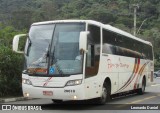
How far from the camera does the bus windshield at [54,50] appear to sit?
13578mm

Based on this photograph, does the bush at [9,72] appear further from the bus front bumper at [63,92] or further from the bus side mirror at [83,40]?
the bus side mirror at [83,40]

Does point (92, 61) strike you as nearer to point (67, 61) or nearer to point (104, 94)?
point (67, 61)

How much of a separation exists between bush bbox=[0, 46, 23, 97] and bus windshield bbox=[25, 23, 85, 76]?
4.80 metres

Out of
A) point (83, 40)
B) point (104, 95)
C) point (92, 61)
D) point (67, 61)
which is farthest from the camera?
point (104, 95)

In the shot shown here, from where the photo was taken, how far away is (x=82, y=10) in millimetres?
83938

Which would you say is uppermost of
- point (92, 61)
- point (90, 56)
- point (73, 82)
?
point (90, 56)

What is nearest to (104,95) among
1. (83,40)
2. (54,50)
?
(54,50)

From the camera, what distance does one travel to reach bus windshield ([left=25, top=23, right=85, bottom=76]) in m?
13.6

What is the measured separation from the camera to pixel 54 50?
13859mm

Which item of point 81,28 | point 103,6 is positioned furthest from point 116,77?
point 103,6

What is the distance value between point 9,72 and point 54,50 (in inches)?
241

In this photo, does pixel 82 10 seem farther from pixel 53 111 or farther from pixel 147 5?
pixel 53 111

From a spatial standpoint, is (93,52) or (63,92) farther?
(93,52)

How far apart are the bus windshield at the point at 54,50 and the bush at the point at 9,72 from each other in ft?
15.7
